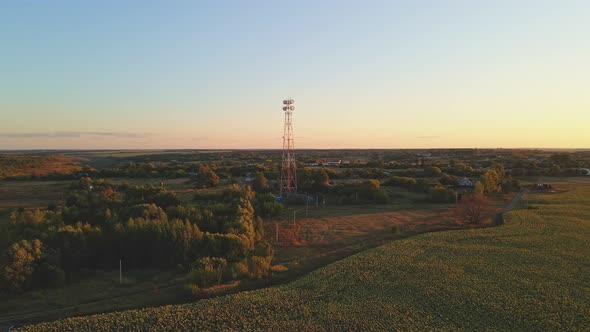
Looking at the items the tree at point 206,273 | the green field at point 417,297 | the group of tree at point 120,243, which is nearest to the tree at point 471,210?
the green field at point 417,297

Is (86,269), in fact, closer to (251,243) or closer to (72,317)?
(72,317)

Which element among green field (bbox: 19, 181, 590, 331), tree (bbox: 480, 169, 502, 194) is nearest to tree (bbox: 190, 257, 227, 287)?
green field (bbox: 19, 181, 590, 331)

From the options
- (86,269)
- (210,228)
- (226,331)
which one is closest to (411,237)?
(210,228)

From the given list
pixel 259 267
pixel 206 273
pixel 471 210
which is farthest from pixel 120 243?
pixel 471 210

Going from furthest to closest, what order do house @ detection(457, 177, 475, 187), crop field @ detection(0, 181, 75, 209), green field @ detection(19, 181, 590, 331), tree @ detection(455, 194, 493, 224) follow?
house @ detection(457, 177, 475, 187) → crop field @ detection(0, 181, 75, 209) → tree @ detection(455, 194, 493, 224) → green field @ detection(19, 181, 590, 331)

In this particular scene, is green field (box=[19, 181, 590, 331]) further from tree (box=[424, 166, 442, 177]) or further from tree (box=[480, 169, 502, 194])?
tree (box=[424, 166, 442, 177])

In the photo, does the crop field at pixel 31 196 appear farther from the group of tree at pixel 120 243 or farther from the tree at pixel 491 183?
Result: the tree at pixel 491 183

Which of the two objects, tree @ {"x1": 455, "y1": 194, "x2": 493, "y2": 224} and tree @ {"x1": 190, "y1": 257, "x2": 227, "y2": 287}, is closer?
tree @ {"x1": 190, "y1": 257, "x2": 227, "y2": 287}

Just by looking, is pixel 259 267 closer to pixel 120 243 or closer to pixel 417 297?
pixel 417 297
